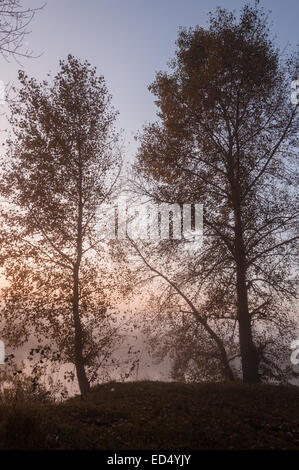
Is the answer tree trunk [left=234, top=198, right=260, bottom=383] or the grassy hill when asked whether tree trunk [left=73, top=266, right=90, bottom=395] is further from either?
tree trunk [left=234, top=198, right=260, bottom=383]

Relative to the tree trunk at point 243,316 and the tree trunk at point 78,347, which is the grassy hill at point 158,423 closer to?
the tree trunk at point 243,316

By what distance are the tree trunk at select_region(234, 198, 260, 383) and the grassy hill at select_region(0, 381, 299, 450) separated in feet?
7.67

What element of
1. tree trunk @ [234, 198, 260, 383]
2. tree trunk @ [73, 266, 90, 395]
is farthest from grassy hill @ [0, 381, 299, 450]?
tree trunk @ [73, 266, 90, 395]

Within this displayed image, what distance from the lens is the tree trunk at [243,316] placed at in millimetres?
12797

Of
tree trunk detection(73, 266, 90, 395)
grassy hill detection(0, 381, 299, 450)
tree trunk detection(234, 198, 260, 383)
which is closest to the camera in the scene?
grassy hill detection(0, 381, 299, 450)

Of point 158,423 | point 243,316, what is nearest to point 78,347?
point 243,316

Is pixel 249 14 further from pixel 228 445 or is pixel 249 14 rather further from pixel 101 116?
pixel 228 445

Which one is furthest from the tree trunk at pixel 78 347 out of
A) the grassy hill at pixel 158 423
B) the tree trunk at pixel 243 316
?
the tree trunk at pixel 243 316

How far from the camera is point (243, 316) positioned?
509 inches

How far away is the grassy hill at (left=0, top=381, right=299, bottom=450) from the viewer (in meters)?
5.86

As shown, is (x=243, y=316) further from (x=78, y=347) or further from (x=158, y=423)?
(x=158, y=423)

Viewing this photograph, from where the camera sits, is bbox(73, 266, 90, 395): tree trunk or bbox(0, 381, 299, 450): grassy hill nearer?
bbox(0, 381, 299, 450): grassy hill

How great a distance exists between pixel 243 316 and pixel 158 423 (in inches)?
265
